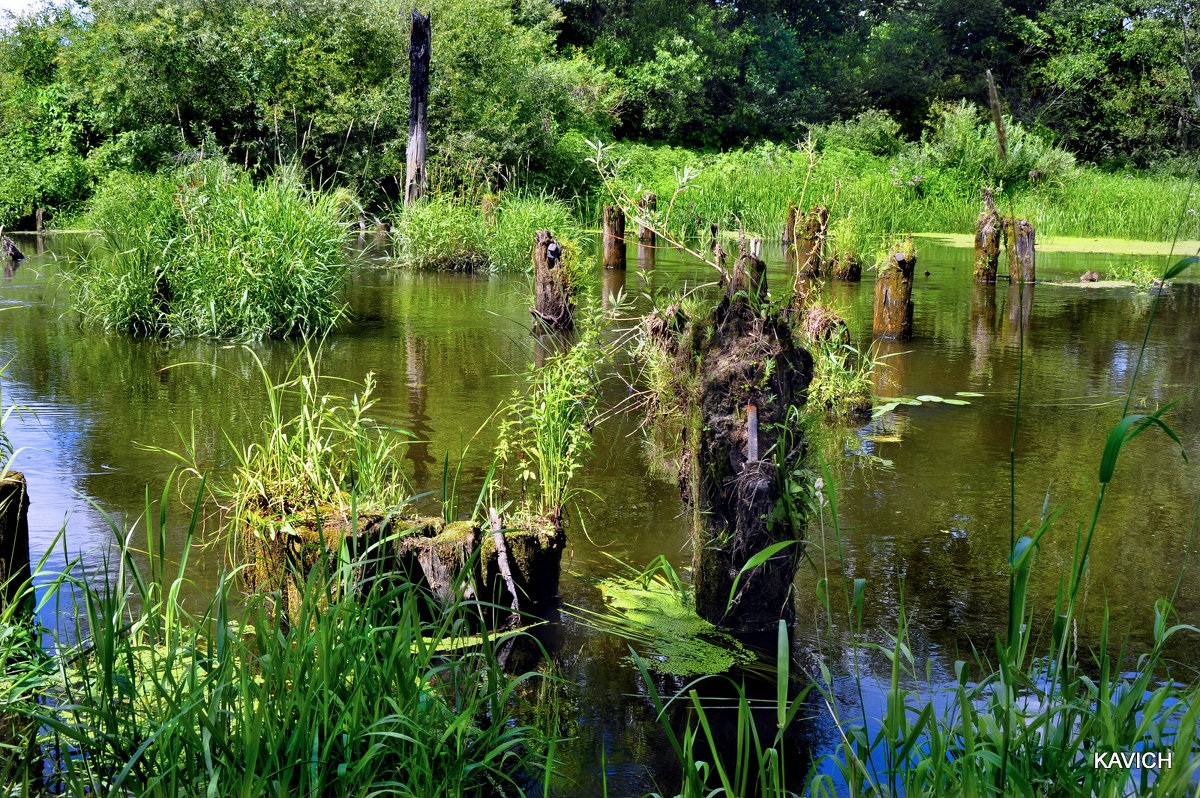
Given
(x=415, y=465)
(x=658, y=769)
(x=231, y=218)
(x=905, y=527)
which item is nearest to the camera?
(x=658, y=769)

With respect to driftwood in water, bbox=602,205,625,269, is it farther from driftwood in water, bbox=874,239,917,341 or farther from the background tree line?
driftwood in water, bbox=874,239,917,341

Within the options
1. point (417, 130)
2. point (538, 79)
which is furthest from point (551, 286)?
point (538, 79)

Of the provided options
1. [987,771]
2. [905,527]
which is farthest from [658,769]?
[905,527]

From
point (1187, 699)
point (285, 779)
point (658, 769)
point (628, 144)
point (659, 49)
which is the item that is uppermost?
point (659, 49)

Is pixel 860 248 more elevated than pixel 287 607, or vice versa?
pixel 860 248

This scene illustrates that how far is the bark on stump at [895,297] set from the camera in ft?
28.7

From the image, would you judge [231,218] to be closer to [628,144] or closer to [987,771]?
[987,771]

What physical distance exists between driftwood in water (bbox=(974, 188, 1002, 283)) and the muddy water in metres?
2.94

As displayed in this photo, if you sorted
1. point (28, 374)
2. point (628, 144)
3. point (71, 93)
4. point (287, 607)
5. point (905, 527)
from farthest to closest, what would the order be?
1. point (628, 144)
2. point (71, 93)
3. point (28, 374)
4. point (905, 527)
5. point (287, 607)

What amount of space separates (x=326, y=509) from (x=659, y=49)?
3266cm

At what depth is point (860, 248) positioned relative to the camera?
1505cm

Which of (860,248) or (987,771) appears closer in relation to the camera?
(987,771)

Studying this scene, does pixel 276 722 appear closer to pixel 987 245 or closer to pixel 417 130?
pixel 987 245

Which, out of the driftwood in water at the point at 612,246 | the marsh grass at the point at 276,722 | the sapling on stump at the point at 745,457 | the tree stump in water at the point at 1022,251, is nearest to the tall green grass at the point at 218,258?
the sapling on stump at the point at 745,457
